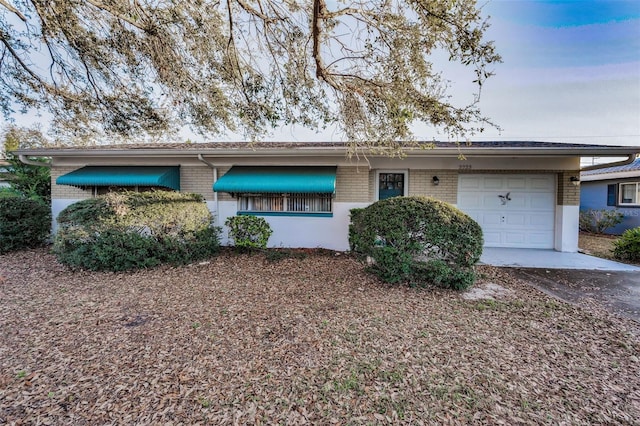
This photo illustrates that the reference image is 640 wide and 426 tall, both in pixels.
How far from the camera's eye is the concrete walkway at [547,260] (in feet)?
25.1

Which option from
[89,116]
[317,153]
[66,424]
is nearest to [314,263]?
[317,153]

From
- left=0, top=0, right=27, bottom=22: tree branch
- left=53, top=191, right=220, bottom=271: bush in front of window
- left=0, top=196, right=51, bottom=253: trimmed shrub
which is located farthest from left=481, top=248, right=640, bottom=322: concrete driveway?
left=0, top=196, right=51, bottom=253: trimmed shrub

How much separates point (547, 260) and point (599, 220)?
32.6 ft

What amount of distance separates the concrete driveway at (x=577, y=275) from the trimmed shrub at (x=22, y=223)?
15241mm

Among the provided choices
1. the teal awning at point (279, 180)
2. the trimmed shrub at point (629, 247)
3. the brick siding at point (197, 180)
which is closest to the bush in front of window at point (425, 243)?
the teal awning at point (279, 180)

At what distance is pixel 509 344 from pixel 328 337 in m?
2.52

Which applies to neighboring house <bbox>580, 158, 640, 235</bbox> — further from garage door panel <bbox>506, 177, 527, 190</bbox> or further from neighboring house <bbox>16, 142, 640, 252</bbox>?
garage door panel <bbox>506, 177, 527, 190</bbox>

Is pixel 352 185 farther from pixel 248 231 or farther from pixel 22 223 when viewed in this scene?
pixel 22 223

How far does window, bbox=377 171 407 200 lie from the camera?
33.3 ft

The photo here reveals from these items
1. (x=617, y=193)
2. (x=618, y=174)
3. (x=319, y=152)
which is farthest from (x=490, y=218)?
(x=617, y=193)

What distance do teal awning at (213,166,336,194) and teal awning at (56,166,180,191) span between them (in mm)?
2143

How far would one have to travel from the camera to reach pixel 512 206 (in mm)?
9922

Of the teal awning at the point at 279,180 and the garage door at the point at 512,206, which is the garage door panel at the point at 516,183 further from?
the teal awning at the point at 279,180

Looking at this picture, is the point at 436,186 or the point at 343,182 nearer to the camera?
the point at 343,182
